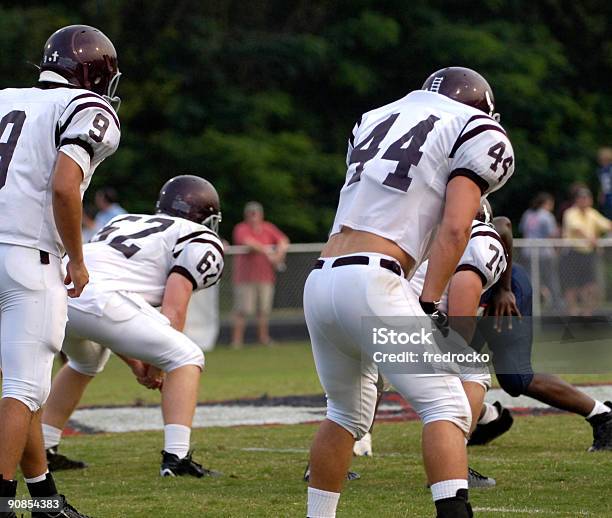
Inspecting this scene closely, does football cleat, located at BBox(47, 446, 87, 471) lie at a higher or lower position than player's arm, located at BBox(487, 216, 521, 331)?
lower

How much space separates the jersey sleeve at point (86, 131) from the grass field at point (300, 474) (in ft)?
4.98

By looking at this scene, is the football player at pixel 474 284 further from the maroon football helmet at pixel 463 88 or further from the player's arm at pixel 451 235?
the player's arm at pixel 451 235

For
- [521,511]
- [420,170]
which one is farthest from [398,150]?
[521,511]

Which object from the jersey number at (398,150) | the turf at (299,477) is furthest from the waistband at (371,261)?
the turf at (299,477)

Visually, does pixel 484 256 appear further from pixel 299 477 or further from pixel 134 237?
pixel 134 237

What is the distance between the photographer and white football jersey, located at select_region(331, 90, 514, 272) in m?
4.55

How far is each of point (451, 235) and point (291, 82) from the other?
2345cm

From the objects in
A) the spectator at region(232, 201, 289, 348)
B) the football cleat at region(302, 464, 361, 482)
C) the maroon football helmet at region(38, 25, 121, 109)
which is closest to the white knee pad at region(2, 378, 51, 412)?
the maroon football helmet at region(38, 25, 121, 109)

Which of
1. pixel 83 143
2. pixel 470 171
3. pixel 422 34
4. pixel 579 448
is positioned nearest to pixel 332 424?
pixel 470 171

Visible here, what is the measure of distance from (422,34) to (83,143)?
23.5 meters

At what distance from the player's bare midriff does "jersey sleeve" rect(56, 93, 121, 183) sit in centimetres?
99

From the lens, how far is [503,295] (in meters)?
6.83

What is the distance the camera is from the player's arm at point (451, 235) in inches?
176

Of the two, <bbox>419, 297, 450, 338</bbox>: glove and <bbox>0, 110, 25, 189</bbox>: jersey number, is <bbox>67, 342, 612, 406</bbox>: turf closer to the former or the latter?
<bbox>0, 110, 25, 189</bbox>: jersey number
